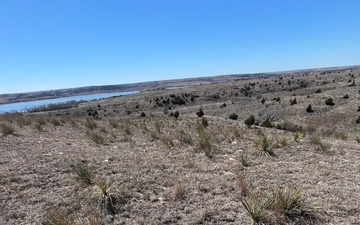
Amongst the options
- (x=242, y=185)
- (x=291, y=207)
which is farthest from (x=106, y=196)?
(x=291, y=207)

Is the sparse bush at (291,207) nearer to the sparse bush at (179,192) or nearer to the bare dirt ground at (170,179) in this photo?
the bare dirt ground at (170,179)

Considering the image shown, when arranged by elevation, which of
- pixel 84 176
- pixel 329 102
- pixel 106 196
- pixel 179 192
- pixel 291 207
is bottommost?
pixel 329 102

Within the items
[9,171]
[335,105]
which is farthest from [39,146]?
[335,105]

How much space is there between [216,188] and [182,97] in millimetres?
55888

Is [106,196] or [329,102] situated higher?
[106,196]

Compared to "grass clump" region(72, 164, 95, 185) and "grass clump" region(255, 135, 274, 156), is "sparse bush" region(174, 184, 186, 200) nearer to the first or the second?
"grass clump" region(72, 164, 95, 185)

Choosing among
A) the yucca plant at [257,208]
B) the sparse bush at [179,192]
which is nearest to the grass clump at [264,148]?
the yucca plant at [257,208]

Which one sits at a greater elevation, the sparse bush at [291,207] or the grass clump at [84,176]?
the grass clump at [84,176]

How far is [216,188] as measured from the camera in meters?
6.32

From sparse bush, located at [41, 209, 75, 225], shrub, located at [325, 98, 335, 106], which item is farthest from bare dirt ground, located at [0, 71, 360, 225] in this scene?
shrub, located at [325, 98, 335, 106]

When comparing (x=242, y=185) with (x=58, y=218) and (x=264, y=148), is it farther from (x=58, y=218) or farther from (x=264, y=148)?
(x=264, y=148)

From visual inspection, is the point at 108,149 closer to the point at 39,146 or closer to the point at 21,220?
the point at 39,146

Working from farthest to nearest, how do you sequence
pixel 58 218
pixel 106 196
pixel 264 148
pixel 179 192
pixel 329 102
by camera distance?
pixel 329 102 < pixel 264 148 < pixel 179 192 < pixel 106 196 < pixel 58 218

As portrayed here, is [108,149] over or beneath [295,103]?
over
